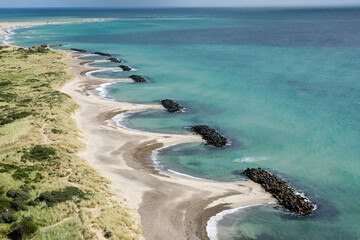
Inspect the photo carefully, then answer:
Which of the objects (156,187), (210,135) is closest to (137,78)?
(210,135)

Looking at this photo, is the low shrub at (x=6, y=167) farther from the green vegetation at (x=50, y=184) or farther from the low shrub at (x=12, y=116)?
the low shrub at (x=12, y=116)

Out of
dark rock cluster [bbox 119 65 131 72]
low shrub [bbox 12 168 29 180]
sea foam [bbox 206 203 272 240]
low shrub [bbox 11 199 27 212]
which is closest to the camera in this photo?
low shrub [bbox 11 199 27 212]

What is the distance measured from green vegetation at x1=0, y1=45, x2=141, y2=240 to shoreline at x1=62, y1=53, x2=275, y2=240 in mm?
1830

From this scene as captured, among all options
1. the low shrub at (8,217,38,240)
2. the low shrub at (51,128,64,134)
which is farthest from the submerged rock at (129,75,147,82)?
the low shrub at (8,217,38,240)

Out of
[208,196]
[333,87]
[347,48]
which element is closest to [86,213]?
[208,196]

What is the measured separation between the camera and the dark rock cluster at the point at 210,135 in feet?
152

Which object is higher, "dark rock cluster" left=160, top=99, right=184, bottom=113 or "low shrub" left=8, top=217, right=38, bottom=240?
"dark rock cluster" left=160, top=99, right=184, bottom=113

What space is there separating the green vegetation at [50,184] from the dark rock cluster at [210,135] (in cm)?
1720

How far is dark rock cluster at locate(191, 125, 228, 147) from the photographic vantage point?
46344 mm

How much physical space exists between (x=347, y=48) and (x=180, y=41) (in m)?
70.7

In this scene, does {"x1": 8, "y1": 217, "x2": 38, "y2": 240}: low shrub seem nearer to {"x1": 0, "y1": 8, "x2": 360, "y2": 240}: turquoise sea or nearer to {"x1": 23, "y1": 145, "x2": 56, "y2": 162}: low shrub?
{"x1": 23, "y1": 145, "x2": 56, "y2": 162}: low shrub

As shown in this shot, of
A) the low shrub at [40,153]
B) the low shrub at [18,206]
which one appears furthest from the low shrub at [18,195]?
the low shrub at [40,153]

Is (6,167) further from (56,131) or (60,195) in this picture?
(56,131)

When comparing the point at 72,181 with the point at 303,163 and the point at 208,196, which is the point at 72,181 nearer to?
the point at 208,196
